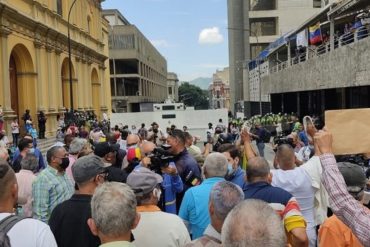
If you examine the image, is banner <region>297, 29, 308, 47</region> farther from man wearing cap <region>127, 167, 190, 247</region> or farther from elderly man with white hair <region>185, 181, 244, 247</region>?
elderly man with white hair <region>185, 181, 244, 247</region>

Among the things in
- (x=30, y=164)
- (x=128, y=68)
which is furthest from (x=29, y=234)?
(x=128, y=68)

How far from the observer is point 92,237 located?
13.2 ft

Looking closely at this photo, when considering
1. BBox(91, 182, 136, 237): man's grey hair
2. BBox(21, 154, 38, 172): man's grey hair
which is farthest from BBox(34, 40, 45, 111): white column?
BBox(91, 182, 136, 237): man's grey hair

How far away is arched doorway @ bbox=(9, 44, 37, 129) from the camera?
93.3 feet

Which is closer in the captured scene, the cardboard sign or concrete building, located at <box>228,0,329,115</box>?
the cardboard sign

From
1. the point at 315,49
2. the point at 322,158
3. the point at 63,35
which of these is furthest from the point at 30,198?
the point at 63,35

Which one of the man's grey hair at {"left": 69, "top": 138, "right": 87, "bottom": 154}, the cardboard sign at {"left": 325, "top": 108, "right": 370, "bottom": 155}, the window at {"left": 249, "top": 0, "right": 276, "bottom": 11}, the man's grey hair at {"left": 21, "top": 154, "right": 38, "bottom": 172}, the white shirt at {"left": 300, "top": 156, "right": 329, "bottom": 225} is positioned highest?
the window at {"left": 249, "top": 0, "right": 276, "bottom": 11}

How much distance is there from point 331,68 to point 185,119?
9.34 m

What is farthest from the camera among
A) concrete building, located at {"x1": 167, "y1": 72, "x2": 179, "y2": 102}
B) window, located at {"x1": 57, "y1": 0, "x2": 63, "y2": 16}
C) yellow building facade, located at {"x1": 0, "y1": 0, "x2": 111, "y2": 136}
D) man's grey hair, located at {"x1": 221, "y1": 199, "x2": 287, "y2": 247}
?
concrete building, located at {"x1": 167, "y1": 72, "x2": 179, "y2": 102}

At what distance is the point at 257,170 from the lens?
463 centimetres

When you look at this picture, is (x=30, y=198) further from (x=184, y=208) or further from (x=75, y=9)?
(x=75, y=9)

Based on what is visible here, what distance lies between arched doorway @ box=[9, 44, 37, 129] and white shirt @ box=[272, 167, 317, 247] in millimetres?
24760

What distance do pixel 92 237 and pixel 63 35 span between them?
3212 cm

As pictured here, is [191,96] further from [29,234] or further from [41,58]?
[29,234]
